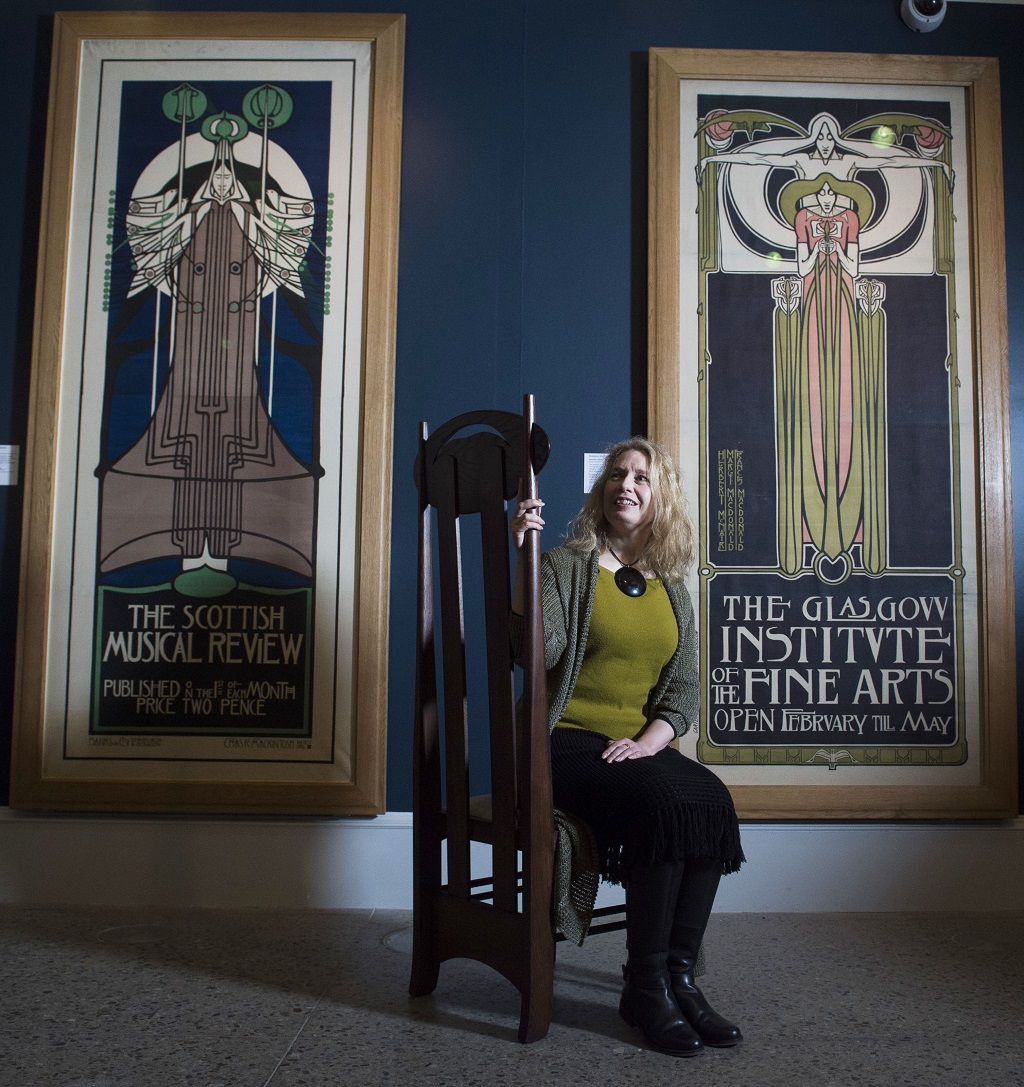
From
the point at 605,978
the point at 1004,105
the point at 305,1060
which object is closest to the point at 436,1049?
the point at 305,1060

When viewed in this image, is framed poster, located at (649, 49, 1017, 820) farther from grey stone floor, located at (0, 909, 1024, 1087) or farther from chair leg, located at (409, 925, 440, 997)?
chair leg, located at (409, 925, 440, 997)

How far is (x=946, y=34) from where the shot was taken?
2973mm

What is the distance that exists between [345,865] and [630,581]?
132 cm

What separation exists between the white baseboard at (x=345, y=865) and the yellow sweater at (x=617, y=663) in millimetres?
892

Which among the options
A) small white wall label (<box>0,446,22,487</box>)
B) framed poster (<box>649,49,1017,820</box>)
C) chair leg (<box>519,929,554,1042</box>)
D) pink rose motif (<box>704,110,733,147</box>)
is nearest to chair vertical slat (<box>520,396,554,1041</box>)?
chair leg (<box>519,929,554,1042</box>)

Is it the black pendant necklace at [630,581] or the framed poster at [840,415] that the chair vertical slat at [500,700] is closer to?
the black pendant necklace at [630,581]

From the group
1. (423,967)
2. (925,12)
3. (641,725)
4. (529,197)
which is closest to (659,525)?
(641,725)

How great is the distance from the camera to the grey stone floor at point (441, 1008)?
5.31 feet

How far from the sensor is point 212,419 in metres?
2.86

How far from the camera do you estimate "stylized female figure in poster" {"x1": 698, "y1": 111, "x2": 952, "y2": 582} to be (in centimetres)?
284

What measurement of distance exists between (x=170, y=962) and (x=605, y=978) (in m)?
1.04

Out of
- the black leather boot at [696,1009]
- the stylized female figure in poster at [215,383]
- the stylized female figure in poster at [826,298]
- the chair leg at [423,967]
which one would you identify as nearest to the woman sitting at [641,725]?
the black leather boot at [696,1009]

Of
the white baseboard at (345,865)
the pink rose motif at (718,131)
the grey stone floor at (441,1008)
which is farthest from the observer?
the pink rose motif at (718,131)

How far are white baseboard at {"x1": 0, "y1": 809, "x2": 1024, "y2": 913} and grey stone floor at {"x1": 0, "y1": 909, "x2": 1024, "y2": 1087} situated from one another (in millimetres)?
117
